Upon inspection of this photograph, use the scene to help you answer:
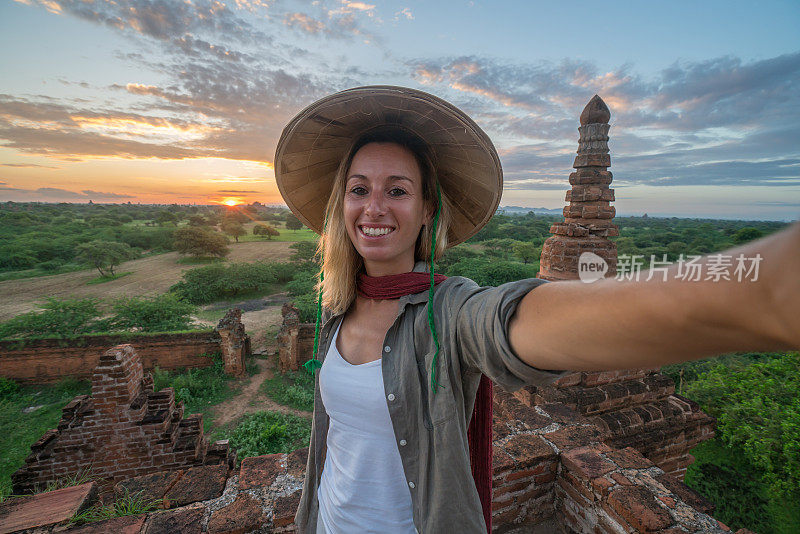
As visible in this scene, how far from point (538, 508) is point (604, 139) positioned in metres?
3.36

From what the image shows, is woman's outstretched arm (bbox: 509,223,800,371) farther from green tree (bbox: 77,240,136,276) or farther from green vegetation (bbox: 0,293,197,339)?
green tree (bbox: 77,240,136,276)

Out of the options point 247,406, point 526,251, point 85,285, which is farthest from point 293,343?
point 526,251

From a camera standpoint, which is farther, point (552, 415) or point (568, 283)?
point (552, 415)

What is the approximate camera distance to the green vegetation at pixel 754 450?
5.00 meters

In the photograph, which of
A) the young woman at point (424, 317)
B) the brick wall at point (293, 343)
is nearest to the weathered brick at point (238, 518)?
the young woman at point (424, 317)

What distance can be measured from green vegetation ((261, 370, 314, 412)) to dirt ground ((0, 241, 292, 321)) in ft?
44.1

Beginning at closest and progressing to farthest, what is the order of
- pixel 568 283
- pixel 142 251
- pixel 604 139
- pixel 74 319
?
pixel 568 283
pixel 604 139
pixel 74 319
pixel 142 251

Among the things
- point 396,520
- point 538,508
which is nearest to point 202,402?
point 538,508

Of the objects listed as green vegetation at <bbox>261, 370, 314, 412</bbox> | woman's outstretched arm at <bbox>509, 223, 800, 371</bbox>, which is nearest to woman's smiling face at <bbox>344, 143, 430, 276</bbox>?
woman's outstretched arm at <bbox>509, 223, 800, 371</bbox>

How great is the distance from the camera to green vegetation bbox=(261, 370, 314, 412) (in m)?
8.02

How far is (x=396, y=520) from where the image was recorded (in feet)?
3.75

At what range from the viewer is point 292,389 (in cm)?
840

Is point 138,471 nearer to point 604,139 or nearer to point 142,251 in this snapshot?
point 604,139

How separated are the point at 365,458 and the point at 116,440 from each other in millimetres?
4922
